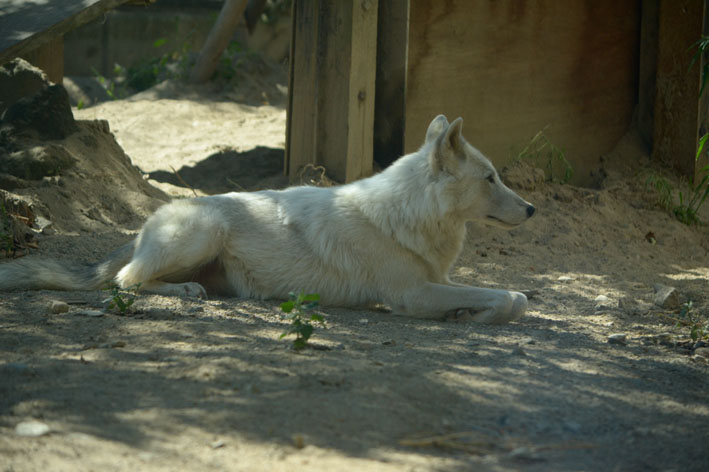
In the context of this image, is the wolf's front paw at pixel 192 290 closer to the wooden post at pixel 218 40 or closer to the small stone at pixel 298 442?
the small stone at pixel 298 442

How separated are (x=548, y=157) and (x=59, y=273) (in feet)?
18.0

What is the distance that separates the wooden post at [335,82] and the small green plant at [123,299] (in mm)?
2727

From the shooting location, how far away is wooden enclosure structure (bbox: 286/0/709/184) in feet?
23.5

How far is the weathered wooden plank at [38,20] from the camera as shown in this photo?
19.6 feet

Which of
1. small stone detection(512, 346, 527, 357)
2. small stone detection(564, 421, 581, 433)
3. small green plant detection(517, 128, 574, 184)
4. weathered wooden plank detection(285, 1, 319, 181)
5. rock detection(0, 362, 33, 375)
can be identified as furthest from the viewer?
small green plant detection(517, 128, 574, 184)

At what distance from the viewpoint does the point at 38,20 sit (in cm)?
632

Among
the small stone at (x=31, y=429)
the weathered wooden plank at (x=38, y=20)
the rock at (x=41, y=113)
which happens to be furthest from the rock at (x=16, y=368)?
the rock at (x=41, y=113)

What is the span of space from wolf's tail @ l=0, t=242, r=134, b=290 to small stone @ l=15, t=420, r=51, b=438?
2286mm

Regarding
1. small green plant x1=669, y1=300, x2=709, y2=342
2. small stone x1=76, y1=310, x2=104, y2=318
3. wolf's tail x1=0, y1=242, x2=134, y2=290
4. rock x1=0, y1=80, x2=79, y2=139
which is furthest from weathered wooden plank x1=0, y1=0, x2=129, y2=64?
small green plant x1=669, y1=300, x2=709, y2=342

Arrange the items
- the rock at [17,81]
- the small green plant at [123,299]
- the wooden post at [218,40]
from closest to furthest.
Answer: the small green plant at [123,299] < the rock at [17,81] < the wooden post at [218,40]

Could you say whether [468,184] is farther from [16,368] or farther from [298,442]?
[16,368]

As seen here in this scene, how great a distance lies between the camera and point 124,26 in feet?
47.8

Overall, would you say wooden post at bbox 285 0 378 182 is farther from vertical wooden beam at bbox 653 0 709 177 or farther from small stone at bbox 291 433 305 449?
small stone at bbox 291 433 305 449

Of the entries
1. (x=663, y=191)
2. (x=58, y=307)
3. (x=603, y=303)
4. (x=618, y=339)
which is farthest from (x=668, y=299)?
(x=58, y=307)
